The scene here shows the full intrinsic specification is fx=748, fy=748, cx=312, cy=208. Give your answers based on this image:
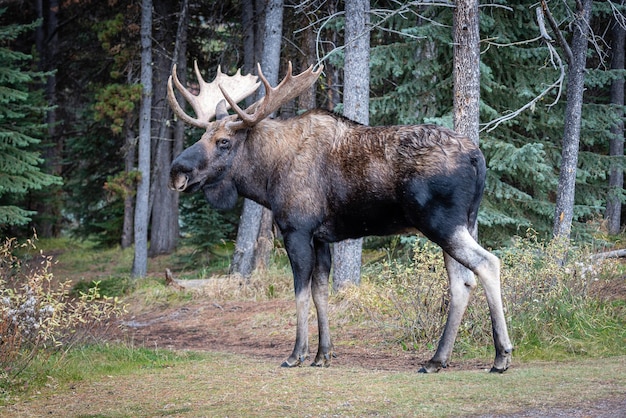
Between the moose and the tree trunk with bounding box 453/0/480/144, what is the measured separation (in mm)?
1837

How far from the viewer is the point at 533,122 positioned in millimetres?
13422

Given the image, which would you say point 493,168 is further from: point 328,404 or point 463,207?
point 328,404

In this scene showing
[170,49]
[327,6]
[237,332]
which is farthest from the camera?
[170,49]

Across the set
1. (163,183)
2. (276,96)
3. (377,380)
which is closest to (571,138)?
(276,96)

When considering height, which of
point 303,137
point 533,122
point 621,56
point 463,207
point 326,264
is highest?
point 621,56

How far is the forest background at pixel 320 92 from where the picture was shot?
1255 cm

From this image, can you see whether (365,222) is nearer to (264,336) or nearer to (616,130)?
(264,336)

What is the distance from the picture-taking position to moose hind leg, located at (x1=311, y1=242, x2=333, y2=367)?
25.0ft

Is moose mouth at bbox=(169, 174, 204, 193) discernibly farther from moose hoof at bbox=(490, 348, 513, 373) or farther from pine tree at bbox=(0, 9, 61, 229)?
pine tree at bbox=(0, 9, 61, 229)

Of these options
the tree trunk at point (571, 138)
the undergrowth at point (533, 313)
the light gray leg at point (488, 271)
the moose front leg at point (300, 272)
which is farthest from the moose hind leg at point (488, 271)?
the tree trunk at point (571, 138)

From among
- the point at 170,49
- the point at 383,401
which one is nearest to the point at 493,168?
the point at 383,401

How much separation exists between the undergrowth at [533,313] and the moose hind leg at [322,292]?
1.34 meters

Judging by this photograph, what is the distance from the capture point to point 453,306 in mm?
7109

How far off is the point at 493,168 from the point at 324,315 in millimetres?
5047
